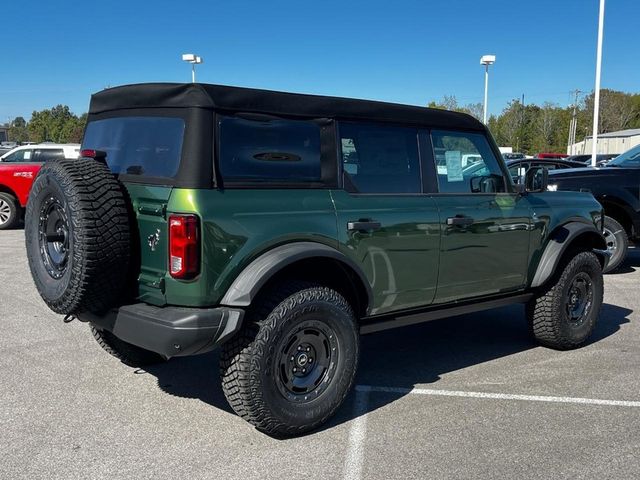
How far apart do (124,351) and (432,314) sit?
7.48ft

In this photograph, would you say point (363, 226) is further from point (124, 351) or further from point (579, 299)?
point (579, 299)

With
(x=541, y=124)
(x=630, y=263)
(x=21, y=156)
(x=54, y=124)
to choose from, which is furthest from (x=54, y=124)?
(x=630, y=263)

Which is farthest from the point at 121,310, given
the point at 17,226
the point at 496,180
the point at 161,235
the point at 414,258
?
the point at 17,226

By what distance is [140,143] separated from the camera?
3859 mm

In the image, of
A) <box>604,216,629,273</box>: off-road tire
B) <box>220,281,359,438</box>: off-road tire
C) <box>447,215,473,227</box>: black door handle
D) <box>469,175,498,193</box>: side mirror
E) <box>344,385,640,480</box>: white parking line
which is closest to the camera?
<box>220,281,359,438</box>: off-road tire

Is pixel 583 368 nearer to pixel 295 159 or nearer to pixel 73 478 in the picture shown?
pixel 295 159

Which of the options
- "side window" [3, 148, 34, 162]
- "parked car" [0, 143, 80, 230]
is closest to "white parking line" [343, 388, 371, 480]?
"parked car" [0, 143, 80, 230]

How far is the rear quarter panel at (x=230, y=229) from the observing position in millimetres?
3312

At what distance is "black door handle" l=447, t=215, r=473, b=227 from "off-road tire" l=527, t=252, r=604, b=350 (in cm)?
124

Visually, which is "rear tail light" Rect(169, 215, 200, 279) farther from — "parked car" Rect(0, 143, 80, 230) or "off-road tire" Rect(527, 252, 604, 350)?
"parked car" Rect(0, 143, 80, 230)

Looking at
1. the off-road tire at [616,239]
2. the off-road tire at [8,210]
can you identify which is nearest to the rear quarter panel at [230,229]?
the off-road tire at [616,239]

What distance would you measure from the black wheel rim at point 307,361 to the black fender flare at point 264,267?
0.39 m

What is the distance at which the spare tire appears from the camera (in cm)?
336

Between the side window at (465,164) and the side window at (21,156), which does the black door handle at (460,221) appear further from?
the side window at (21,156)
